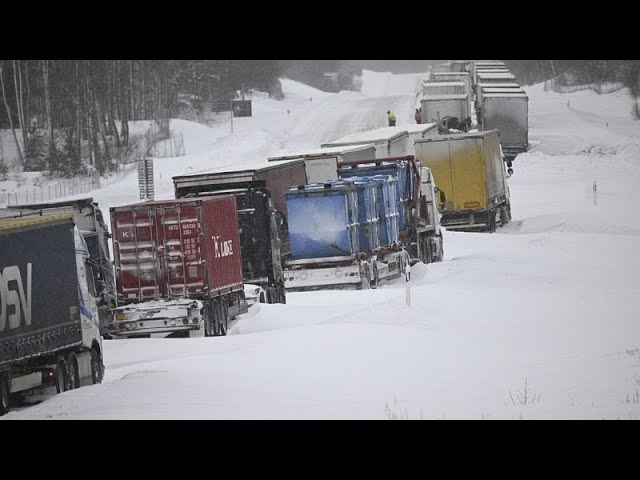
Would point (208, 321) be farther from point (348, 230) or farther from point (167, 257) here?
point (348, 230)

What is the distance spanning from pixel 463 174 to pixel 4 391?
2685 centimetres

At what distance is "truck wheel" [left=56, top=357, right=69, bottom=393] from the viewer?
20.1 meters

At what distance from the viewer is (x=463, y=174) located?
43344 millimetres

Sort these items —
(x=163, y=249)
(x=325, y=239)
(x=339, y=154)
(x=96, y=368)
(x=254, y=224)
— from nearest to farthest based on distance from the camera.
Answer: (x=96, y=368)
(x=163, y=249)
(x=254, y=224)
(x=325, y=239)
(x=339, y=154)

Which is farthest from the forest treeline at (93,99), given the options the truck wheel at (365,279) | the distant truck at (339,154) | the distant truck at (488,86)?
the truck wheel at (365,279)

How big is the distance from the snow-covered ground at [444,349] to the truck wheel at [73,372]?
2.21ft

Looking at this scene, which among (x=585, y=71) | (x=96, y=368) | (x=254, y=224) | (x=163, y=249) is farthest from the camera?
(x=585, y=71)

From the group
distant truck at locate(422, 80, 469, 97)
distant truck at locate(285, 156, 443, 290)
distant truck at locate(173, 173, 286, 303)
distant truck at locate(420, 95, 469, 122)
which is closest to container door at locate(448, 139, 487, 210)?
distant truck at locate(285, 156, 443, 290)

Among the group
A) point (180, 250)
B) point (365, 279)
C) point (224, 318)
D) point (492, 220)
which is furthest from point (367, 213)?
point (492, 220)

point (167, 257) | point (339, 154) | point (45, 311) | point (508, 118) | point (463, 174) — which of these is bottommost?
point (45, 311)

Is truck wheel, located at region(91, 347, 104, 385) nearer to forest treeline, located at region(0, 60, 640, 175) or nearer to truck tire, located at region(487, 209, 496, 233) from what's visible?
truck tire, located at region(487, 209, 496, 233)

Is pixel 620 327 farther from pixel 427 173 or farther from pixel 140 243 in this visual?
pixel 427 173

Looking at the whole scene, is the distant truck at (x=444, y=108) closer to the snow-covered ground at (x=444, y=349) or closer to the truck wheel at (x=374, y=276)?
the snow-covered ground at (x=444, y=349)

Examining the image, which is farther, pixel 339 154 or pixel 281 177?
pixel 339 154
